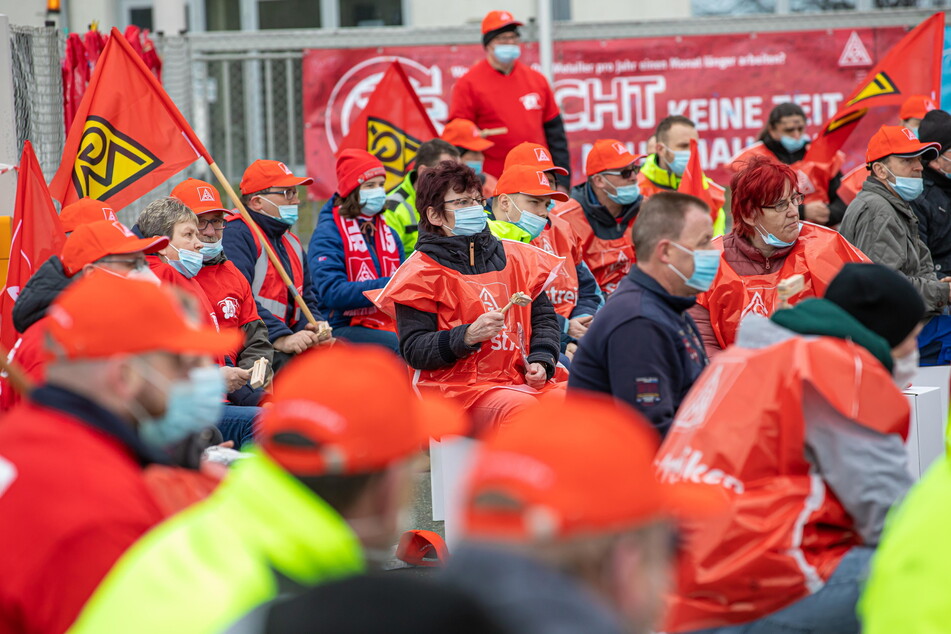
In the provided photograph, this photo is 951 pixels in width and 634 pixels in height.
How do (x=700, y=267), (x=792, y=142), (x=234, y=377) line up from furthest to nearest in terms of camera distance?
(x=792, y=142) < (x=234, y=377) < (x=700, y=267)

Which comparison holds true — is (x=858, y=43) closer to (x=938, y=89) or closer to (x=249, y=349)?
(x=938, y=89)

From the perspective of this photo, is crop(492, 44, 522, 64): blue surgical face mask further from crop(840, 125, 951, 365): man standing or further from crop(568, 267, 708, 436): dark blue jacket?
crop(568, 267, 708, 436): dark blue jacket

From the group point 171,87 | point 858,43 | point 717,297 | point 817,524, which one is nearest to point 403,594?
point 817,524

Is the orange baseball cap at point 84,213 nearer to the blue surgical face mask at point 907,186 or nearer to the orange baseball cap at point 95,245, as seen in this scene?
the orange baseball cap at point 95,245

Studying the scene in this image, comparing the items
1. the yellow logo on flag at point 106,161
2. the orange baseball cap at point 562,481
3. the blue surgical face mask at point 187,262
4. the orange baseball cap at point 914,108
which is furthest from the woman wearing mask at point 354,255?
the orange baseball cap at point 562,481

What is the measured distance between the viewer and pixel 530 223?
738 centimetres

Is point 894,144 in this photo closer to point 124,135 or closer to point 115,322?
point 124,135

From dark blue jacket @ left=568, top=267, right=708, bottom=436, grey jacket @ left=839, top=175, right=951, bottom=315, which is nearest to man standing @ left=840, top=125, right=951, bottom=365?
grey jacket @ left=839, top=175, right=951, bottom=315

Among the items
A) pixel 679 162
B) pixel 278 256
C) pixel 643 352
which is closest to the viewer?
pixel 643 352

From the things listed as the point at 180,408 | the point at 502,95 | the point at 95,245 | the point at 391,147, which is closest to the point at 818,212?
the point at 502,95

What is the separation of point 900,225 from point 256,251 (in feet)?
12.3

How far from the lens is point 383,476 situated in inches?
94.3

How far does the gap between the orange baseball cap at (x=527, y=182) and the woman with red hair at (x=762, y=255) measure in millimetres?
1405

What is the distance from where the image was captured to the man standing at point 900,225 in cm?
716
